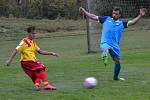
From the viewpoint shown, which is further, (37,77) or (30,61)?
(30,61)

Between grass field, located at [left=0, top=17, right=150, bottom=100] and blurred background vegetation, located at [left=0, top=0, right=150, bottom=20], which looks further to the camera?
blurred background vegetation, located at [left=0, top=0, right=150, bottom=20]

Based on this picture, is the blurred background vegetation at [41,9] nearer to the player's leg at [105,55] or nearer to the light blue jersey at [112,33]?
the light blue jersey at [112,33]

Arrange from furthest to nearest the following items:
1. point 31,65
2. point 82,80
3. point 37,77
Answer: point 82,80
point 31,65
point 37,77

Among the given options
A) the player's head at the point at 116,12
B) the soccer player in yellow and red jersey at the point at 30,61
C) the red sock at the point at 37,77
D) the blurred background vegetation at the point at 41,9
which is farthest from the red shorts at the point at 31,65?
the blurred background vegetation at the point at 41,9

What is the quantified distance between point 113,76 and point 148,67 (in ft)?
7.49

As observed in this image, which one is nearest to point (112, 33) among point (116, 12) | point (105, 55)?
point (116, 12)

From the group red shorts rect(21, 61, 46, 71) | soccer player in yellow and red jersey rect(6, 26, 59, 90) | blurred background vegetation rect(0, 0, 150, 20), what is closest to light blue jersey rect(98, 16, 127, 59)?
soccer player in yellow and red jersey rect(6, 26, 59, 90)

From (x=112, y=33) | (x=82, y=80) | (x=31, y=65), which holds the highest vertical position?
(x=112, y=33)

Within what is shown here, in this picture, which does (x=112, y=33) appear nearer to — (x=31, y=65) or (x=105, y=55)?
(x=105, y=55)

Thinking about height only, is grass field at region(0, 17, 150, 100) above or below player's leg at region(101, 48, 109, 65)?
below

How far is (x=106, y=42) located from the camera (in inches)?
503

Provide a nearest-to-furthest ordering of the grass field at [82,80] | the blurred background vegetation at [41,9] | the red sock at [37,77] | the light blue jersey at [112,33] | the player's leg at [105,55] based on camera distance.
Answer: the grass field at [82,80] → the red sock at [37,77] → the player's leg at [105,55] → the light blue jersey at [112,33] → the blurred background vegetation at [41,9]

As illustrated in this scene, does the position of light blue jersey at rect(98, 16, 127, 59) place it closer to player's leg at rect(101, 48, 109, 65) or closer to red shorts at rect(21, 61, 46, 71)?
player's leg at rect(101, 48, 109, 65)

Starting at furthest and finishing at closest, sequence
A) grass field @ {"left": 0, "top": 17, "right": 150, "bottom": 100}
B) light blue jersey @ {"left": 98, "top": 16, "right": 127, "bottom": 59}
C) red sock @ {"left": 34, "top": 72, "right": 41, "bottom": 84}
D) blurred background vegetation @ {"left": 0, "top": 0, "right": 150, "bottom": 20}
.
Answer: blurred background vegetation @ {"left": 0, "top": 0, "right": 150, "bottom": 20} < light blue jersey @ {"left": 98, "top": 16, "right": 127, "bottom": 59} < red sock @ {"left": 34, "top": 72, "right": 41, "bottom": 84} < grass field @ {"left": 0, "top": 17, "right": 150, "bottom": 100}
